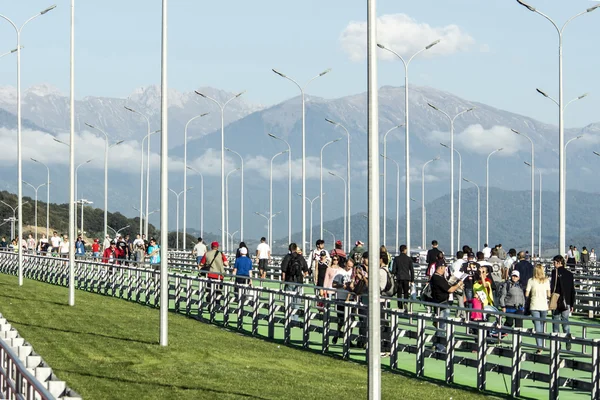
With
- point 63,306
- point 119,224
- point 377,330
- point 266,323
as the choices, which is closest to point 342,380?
point 377,330

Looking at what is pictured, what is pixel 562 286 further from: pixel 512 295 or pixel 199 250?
pixel 199 250

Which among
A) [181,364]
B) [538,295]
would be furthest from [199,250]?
[181,364]

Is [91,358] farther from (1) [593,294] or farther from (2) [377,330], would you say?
(1) [593,294]

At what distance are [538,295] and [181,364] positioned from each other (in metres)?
6.89

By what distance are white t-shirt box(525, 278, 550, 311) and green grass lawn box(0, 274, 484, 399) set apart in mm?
3691

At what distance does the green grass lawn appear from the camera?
18.0 m

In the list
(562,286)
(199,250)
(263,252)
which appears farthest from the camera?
(199,250)

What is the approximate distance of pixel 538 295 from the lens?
79.2ft

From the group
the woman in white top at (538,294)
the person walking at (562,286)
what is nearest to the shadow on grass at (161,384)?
the woman in white top at (538,294)

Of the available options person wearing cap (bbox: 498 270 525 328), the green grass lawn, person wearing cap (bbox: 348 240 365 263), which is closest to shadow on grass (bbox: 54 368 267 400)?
the green grass lawn

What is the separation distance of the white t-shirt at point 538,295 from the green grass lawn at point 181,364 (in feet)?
12.1

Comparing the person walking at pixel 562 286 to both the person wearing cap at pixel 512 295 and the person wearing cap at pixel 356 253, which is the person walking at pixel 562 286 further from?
the person wearing cap at pixel 356 253

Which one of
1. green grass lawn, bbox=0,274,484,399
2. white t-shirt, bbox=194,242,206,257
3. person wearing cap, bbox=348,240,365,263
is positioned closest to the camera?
green grass lawn, bbox=0,274,484,399

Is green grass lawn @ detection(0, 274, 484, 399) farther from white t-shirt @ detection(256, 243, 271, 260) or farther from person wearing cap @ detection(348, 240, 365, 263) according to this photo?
white t-shirt @ detection(256, 243, 271, 260)
